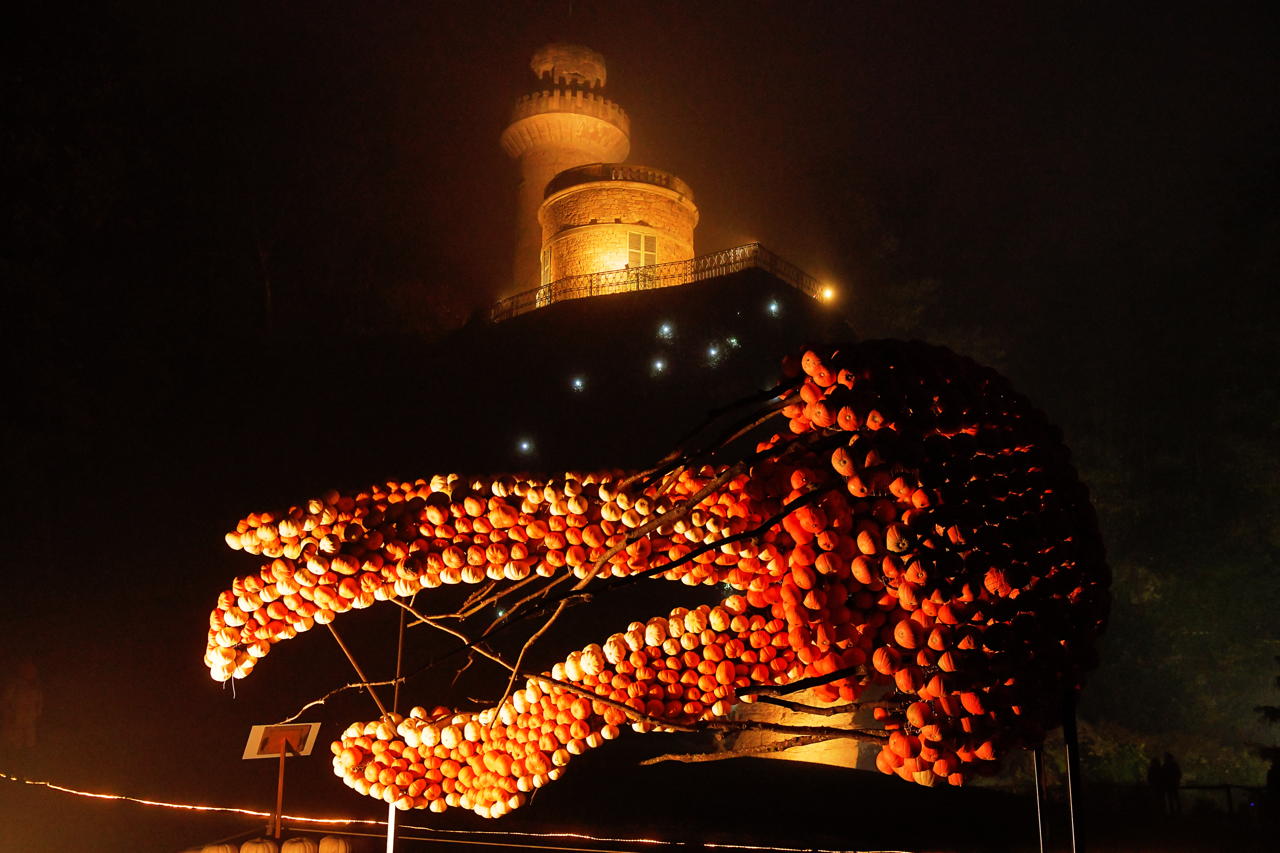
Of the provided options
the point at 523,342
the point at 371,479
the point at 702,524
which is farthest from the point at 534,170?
the point at 702,524

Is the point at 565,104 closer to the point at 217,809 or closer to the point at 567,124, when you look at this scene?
the point at 567,124

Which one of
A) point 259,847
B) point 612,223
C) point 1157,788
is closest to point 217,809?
point 259,847

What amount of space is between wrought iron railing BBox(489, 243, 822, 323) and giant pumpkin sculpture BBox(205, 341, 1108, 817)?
Result: 1610cm

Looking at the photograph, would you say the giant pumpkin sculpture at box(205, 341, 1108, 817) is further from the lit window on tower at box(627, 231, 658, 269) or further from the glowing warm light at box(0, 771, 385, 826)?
the lit window on tower at box(627, 231, 658, 269)

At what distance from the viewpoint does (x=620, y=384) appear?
52.7ft

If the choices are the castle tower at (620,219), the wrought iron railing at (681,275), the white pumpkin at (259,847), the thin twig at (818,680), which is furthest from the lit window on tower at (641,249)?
the thin twig at (818,680)

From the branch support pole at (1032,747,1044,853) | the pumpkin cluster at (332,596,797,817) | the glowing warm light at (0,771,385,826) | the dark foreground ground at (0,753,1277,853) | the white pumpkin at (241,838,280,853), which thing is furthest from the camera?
the dark foreground ground at (0,753,1277,853)

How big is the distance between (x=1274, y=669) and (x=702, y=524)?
16701 mm

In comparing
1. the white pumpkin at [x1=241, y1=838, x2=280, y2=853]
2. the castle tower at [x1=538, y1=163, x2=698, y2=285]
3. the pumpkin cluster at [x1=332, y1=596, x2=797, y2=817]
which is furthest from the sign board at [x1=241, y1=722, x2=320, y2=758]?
the castle tower at [x1=538, y1=163, x2=698, y2=285]

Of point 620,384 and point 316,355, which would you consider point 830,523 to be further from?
point 316,355

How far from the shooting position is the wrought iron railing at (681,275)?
689 inches

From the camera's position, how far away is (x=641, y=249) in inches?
736

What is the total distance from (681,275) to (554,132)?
7136 millimetres

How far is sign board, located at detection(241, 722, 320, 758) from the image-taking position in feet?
9.68
